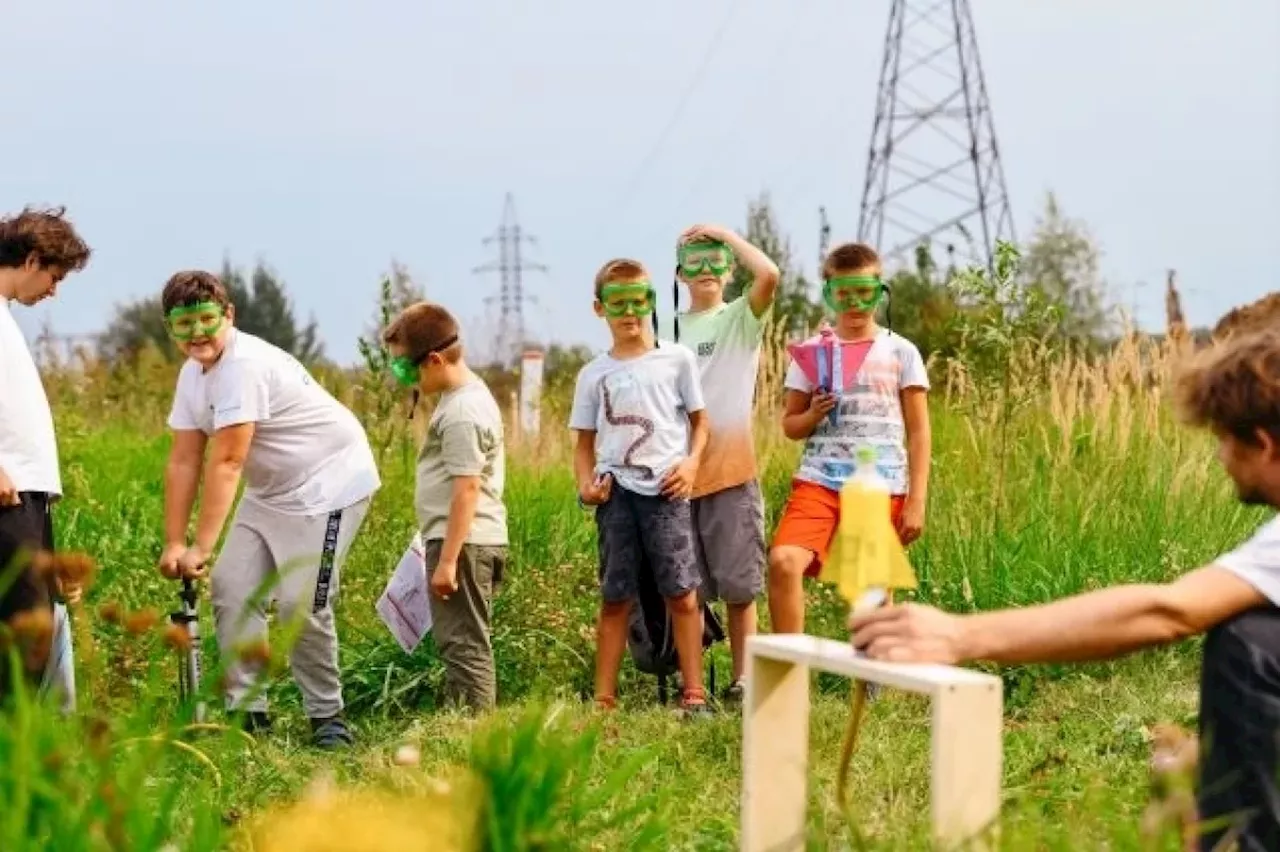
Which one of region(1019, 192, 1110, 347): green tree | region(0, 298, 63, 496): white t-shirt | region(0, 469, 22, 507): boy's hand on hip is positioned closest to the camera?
region(0, 469, 22, 507): boy's hand on hip

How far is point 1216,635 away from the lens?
255 cm

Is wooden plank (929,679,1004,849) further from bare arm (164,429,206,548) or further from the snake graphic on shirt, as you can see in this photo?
bare arm (164,429,206,548)

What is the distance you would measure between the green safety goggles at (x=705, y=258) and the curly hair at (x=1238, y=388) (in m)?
3.52

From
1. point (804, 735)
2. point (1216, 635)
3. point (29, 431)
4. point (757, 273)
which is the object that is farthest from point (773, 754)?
point (757, 273)

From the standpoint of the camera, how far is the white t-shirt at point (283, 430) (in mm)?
5695

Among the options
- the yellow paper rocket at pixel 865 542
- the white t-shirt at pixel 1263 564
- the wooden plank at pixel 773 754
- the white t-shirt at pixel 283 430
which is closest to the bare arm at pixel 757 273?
the white t-shirt at pixel 283 430

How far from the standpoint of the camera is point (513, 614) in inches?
276

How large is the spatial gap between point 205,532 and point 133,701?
3.33 ft

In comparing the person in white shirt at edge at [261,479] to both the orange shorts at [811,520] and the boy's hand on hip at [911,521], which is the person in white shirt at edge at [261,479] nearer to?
the orange shorts at [811,520]

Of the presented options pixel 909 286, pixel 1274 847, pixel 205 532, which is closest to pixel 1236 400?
pixel 1274 847

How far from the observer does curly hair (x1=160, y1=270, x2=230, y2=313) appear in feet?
18.4

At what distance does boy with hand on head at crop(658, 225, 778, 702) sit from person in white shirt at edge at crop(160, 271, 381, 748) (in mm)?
1153

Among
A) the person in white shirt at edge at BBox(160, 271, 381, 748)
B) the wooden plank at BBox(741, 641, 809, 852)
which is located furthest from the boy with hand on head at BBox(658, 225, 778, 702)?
the wooden plank at BBox(741, 641, 809, 852)

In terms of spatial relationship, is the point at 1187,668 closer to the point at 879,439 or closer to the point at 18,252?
the point at 879,439
